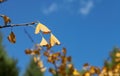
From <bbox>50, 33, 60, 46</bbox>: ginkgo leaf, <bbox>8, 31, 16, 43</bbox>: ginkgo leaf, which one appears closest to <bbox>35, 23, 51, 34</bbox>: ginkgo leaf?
<bbox>50, 33, 60, 46</bbox>: ginkgo leaf

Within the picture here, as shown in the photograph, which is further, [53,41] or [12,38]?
[12,38]

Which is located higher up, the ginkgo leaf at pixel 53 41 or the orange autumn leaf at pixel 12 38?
the orange autumn leaf at pixel 12 38

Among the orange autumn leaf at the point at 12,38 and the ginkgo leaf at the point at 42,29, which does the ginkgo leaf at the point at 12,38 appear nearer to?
the orange autumn leaf at the point at 12,38

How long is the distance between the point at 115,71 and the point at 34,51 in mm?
1229

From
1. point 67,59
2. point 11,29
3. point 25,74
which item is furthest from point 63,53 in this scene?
point 25,74

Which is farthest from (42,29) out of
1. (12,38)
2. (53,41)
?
(12,38)

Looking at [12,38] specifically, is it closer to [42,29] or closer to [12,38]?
[12,38]

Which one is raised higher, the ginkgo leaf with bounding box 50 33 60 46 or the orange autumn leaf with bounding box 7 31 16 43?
the orange autumn leaf with bounding box 7 31 16 43

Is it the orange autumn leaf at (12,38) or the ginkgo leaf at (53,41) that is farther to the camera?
the orange autumn leaf at (12,38)

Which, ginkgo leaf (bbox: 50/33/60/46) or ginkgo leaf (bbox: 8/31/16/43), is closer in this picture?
ginkgo leaf (bbox: 50/33/60/46)

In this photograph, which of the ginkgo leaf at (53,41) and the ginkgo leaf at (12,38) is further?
the ginkgo leaf at (12,38)

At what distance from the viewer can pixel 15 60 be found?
652 inches

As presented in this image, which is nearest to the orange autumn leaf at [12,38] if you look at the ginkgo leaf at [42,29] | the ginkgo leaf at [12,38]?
the ginkgo leaf at [12,38]

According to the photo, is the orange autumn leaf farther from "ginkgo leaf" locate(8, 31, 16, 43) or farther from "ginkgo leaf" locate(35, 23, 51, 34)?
"ginkgo leaf" locate(35, 23, 51, 34)
